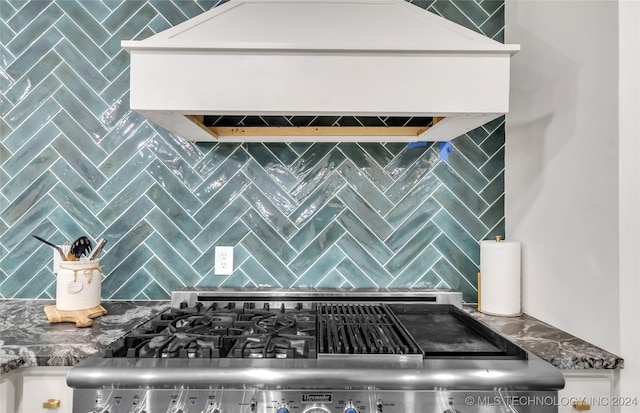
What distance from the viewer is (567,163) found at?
129 centimetres

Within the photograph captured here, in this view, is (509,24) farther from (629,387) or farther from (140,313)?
(140,313)

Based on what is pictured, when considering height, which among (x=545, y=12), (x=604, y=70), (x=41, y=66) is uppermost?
(x=545, y=12)

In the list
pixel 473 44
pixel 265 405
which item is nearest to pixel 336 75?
pixel 473 44

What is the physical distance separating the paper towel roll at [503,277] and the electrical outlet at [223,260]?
110 cm

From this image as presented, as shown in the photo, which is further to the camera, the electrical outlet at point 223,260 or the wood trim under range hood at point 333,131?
the electrical outlet at point 223,260

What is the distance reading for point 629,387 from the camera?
104cm

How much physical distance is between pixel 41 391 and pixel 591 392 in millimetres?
1600

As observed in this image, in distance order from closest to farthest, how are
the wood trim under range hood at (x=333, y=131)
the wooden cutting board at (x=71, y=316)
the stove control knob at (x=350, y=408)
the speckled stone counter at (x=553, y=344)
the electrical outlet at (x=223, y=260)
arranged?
the stove control knob at (x=350, y=408), the speckled stone counter at (x=553, y=344), the wooden cutting board at (x=71, y=316), the wood trim under range hood at (x=333, y=131), the electrical outlet at (x=223, y=260)

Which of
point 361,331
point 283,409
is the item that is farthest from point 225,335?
point 361,331

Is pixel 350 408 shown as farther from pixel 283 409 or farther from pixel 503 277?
pixel 503 277

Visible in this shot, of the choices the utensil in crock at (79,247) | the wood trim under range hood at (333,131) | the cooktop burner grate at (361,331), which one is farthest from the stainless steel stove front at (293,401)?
the wood trim under range hood at (333,131)

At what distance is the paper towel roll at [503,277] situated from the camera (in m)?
1.47

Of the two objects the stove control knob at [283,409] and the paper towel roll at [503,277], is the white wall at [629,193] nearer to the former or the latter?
the paper towel roll at [503,277]

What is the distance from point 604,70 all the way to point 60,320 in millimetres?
1989
